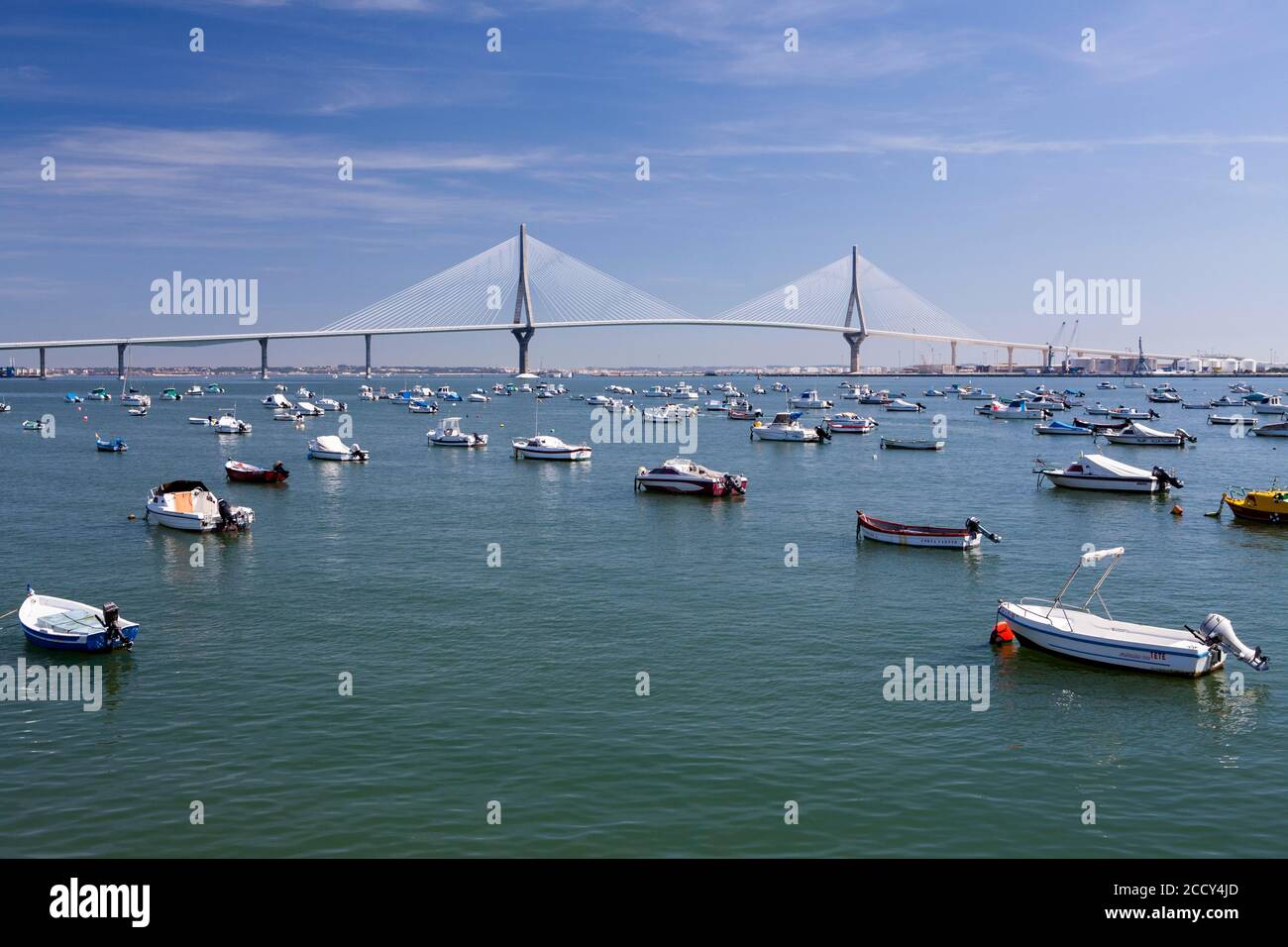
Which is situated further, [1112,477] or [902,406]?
[902,406]

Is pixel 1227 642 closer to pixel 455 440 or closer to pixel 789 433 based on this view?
pixel 789 433

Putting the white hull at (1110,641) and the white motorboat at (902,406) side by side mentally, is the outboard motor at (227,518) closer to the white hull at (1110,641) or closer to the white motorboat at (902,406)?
the white hull at (1110,641)

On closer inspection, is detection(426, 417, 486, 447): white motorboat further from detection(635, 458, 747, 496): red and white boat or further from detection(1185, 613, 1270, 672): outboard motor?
detection(1185, 613, 1270, 672): outboard motor

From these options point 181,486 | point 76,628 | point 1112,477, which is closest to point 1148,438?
point 1112,477

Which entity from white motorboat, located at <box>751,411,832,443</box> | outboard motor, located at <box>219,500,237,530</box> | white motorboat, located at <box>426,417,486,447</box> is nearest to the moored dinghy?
outboard motor, located at <box>219,500,237,530</box>

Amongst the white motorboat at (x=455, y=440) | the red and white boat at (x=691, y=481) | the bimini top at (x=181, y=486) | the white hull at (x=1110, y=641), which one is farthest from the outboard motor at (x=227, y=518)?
the white motorboat at (x=455, y=440)
